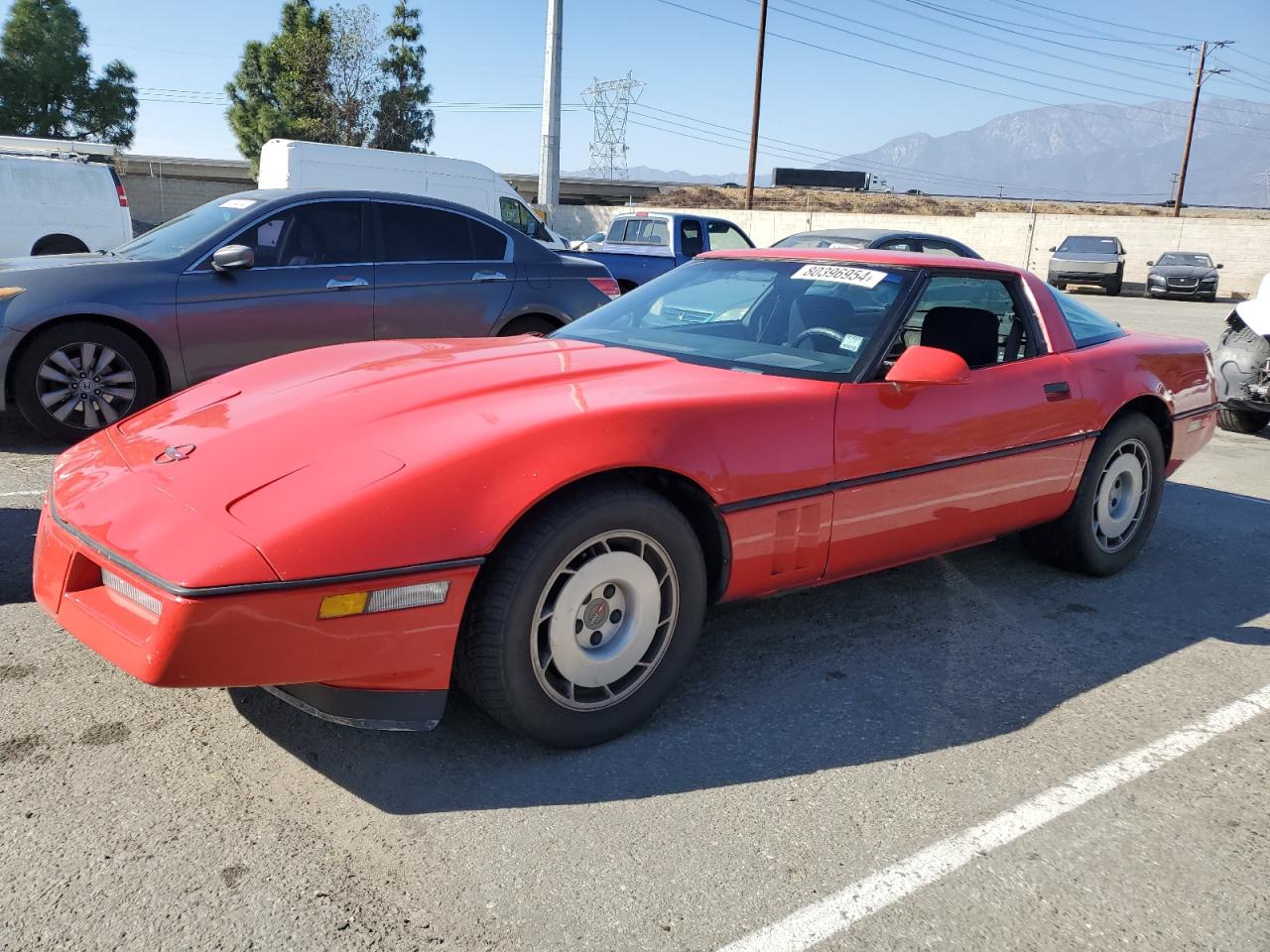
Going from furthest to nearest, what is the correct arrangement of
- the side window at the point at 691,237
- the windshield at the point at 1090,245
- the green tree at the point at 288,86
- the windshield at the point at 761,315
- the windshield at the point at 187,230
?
the green tree at the point at 288,86
the windshield at the point at 1090,245
the side window at the point at 691,237
the windshield at the point at 187,230
the windshield at the point at 761,315

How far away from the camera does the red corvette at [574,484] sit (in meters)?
2.19

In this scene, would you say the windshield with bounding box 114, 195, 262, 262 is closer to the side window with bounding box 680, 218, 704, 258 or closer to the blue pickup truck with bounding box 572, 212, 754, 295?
the blue pickup truck with bounding box 572, 212, 754, 295

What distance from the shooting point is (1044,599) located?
13.0 feet

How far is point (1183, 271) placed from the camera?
2578cm

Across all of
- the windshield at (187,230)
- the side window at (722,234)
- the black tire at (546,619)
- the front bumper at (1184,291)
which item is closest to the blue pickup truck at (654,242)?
the side window at (722,234)

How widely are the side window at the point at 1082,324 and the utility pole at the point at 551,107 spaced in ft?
56.1

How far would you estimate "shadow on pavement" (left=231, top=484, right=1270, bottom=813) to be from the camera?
2502 millimetres

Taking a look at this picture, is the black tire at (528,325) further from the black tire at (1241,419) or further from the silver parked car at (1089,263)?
the silver parked car at (1089,263)

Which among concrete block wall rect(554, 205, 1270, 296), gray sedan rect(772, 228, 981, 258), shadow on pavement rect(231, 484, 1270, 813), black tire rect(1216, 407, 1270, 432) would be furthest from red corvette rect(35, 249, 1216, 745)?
concrete block wall rect(554, 205, 1270, 296)

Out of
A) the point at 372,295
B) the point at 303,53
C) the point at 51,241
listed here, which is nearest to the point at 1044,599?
the point at 372,295

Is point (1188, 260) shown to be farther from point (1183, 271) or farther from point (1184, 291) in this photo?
point (1184, 291)

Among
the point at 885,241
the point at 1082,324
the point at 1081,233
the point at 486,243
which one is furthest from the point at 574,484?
the point at 1081,233

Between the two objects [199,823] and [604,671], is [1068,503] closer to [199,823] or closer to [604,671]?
[604,671]

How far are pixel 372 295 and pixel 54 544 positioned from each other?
4080mm
